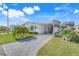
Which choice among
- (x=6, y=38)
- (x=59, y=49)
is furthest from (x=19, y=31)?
(x=59, y=49)

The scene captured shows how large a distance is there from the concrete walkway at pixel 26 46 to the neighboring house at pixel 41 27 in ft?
0.19

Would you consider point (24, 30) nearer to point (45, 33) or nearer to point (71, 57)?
point (45, 33)

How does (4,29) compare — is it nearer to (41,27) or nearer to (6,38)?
(6,38)

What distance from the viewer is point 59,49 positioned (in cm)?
302

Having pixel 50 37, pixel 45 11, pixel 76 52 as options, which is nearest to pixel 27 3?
pixel 45 11

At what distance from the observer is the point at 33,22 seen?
3023 mm

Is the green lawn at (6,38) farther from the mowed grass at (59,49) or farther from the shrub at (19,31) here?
the mowed grass at (59,49)

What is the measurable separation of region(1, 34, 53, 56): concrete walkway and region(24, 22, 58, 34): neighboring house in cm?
→ 6

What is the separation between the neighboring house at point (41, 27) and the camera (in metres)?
3.00

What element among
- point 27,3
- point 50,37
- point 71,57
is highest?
point 27,3

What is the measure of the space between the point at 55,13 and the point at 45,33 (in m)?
0.24

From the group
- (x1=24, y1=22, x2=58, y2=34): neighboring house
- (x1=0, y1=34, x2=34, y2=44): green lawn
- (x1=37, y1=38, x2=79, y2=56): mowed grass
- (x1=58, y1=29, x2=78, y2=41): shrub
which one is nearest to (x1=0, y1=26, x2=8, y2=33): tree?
(x1=0, y1=34, x2=34, y2=44): green lawn

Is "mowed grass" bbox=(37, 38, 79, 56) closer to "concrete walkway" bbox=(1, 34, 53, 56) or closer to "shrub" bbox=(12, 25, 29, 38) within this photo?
"concrete walkway" bbox=(1, 34, 53, 56)

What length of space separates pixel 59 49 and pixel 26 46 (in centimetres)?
36
